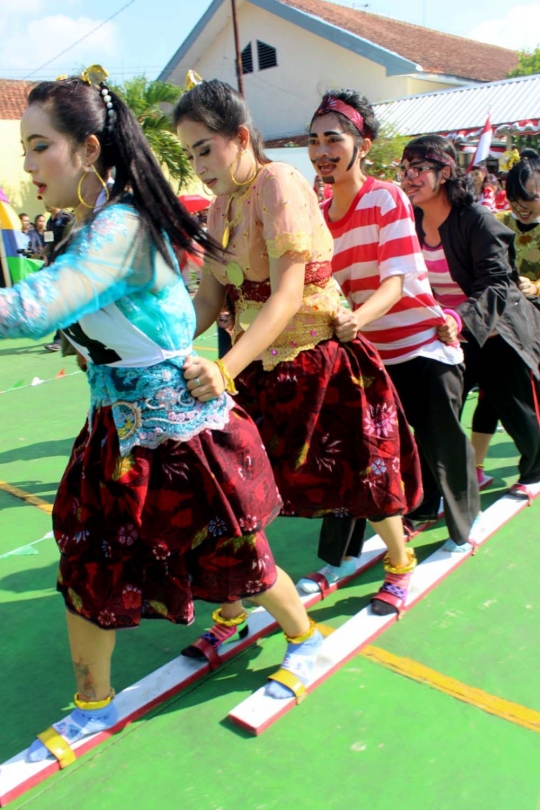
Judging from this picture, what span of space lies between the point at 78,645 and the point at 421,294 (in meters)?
→ 1.67

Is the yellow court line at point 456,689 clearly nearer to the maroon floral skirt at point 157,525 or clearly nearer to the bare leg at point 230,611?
the bare leg at point 230,611

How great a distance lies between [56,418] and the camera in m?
5.74

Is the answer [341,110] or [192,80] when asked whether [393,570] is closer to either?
[341,110]

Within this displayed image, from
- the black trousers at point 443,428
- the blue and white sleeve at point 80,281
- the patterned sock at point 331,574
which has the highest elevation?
the blue and white sleeve at point 80,281

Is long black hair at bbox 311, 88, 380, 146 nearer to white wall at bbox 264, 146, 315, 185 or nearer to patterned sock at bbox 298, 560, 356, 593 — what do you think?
patterned sock at bbox 298, 560, 356, 593

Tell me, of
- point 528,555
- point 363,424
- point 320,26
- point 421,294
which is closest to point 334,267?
point 421,294

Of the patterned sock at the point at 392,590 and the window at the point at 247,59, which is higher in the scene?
the window at the point at 247,59

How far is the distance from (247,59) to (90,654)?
28.4 metres

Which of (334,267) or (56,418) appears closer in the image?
(334,267)

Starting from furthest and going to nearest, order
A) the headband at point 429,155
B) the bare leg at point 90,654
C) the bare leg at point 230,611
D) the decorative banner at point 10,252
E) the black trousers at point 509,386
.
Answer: the decorative banner at point 10,252 → the black trousers at point 509,386 → the headband at point 429,155 → the bare leg at point 230,611 → the bare leg at point 90,654

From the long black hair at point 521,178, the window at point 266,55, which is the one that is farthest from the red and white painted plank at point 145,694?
the window at point 266,55

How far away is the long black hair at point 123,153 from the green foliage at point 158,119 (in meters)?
13.5

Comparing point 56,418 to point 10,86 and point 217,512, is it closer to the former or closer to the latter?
point 217,512

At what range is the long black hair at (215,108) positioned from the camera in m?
2.09
